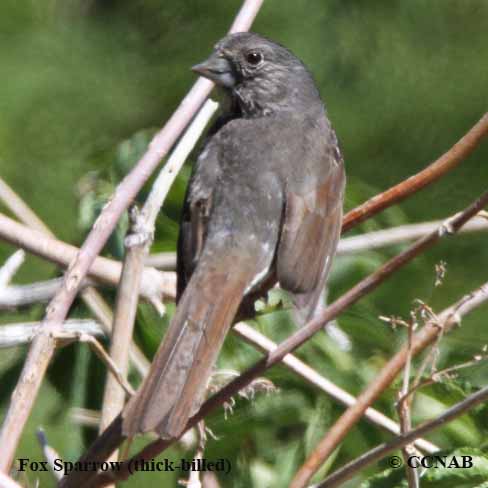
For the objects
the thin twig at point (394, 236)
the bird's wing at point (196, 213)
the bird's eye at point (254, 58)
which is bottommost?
the thin twig at point (394, 236)

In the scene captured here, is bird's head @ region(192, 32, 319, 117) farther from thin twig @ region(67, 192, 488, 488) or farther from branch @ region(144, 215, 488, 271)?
thin twig @ region(67, 192, 488, 488)

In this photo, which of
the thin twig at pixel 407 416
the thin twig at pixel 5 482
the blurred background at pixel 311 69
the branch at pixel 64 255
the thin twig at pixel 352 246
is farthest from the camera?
the blurred background at pixel 311 69

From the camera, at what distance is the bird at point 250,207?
2.14 m

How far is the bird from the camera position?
7.01 ft

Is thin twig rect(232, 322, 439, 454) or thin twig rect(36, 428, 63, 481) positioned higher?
thin twig rect(232, 322, 439, 454)

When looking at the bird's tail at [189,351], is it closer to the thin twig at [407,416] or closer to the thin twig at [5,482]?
the thin twig at [5,482]

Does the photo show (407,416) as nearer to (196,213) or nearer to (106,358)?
(106,358)

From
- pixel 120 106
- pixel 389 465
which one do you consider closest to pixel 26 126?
pixel 120 106

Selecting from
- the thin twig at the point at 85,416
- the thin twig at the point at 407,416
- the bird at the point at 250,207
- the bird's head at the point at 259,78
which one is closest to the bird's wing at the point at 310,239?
the bird at the point at 250,207

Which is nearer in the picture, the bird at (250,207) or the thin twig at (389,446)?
the thin twig at (389,446)

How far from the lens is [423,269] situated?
142 inches

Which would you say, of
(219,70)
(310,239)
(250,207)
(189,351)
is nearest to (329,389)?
(189,351)

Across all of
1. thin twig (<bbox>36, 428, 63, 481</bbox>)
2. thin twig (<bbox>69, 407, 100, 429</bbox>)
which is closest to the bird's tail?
thin twig (<bbox>36, 428, 63, 481</bbox>)

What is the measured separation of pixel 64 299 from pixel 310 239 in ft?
2.49
